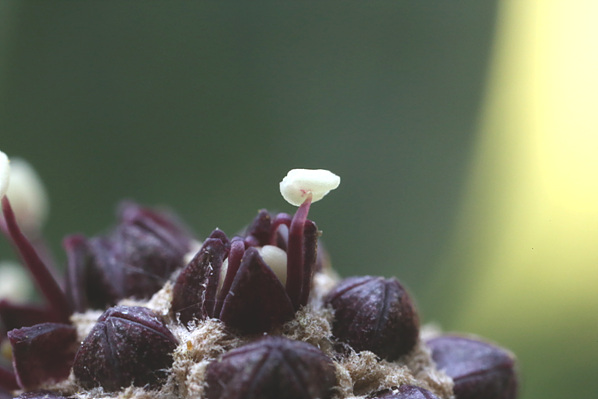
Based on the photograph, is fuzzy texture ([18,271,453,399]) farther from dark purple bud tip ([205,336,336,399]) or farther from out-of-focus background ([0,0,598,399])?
out-of-focus background ([0,0,598,399])

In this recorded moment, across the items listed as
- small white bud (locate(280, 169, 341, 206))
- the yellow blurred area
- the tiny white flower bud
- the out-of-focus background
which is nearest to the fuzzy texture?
small white bud (locate(280, 169, 341, 206))

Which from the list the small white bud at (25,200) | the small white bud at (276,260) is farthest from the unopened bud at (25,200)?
the small white bud at (276,260)

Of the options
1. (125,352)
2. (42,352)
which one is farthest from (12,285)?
(125,352)

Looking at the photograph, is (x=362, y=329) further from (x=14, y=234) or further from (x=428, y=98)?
(x=428, y=98)

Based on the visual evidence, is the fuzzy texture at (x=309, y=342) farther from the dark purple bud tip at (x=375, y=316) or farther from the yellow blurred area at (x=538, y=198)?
the yellow blurred area at (x=538, y=198)

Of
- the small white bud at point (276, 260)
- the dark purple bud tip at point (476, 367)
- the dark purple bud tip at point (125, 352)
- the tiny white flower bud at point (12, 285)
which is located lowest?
the tiny white flower bud at point (12, 285)

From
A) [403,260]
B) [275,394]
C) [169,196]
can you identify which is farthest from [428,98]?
[275,394]
